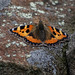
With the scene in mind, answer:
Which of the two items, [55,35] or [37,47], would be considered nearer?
[37,47]

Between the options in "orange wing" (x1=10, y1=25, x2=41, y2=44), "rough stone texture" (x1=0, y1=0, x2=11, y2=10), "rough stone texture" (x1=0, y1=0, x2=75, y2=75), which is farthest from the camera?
"rough stone texture" (x1=0, y1=0, x2=11, y2=10)

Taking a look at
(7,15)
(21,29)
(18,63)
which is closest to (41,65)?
(18,63)

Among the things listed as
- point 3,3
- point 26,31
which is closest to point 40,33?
point 26,31

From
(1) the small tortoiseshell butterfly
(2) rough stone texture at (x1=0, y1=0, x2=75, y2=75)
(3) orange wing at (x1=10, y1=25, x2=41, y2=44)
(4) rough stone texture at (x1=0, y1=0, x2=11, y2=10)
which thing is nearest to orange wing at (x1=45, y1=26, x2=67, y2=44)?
(1) the small tortoiseshell butterfly

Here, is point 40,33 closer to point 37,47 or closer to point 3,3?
point 37,47

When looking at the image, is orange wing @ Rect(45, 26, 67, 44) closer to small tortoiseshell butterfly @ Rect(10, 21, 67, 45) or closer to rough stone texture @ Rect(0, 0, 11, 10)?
small tortoiseshell butterfly @ Rect(10, 21, 67, 45)

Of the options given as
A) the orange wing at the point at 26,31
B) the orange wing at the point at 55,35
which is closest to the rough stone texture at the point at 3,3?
the orange wing at the point at 26,31

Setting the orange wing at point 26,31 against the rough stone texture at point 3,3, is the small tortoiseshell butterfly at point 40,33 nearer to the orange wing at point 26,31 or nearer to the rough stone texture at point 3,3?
the orange wing at point 26,31
